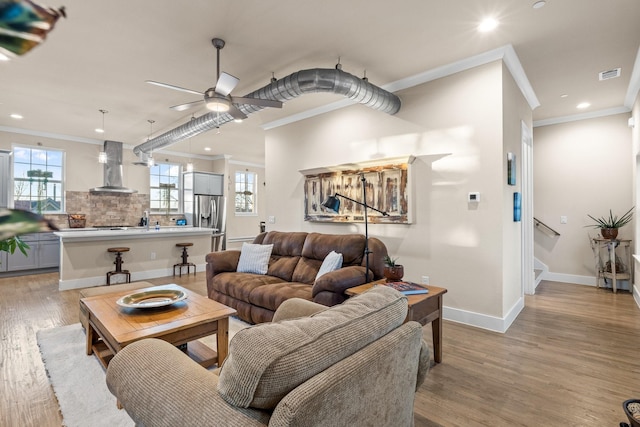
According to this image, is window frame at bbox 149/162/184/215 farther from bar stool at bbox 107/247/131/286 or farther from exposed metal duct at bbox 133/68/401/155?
exposed metal duct at bbox 133/68/401/155

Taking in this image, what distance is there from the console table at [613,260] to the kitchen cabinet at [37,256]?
977cm

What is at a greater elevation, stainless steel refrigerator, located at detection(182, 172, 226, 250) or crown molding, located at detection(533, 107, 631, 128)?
crown molding, located at detection(533, 107, 631, 128)

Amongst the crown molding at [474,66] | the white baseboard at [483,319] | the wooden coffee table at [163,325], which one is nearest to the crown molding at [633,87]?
the crown molding at [474,66]

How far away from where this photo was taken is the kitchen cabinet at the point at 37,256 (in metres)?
6.16

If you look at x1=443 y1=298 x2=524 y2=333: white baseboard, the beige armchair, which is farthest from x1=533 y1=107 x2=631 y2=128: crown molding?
the beige armchair

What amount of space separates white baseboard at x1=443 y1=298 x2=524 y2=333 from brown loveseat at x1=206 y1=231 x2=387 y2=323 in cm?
108

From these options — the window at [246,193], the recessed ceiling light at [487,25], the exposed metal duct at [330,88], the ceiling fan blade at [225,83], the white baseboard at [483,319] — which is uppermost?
the recessed ceiling light at [487,25]

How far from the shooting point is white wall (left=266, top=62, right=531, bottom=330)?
3.42 meters

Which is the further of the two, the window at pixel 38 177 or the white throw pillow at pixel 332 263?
the window at pixel 38 177

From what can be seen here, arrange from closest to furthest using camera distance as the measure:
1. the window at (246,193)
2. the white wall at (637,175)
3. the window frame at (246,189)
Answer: the white wall at (637,175) < the window frame at (246,189) < the window at (246,193)

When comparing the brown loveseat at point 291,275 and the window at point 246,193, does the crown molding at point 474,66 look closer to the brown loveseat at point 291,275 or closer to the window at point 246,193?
the brown loveseat at point 291,275

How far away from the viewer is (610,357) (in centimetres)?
285

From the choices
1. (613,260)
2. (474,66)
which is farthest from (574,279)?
(474,66)

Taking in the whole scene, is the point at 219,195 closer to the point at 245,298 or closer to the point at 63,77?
the point at 63,77
